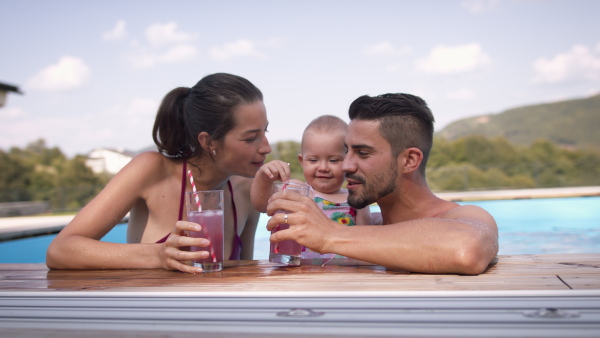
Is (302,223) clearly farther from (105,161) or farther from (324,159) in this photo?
(105,161)

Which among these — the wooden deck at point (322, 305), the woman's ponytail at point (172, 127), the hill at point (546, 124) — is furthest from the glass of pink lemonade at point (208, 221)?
the hill at point (546, 124)

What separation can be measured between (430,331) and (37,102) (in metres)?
40.4

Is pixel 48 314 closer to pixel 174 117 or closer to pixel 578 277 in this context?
pixel 578 277

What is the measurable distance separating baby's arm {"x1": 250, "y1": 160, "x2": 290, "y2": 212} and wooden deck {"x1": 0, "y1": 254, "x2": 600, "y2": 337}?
77 centimetres

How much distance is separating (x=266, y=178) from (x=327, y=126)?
0.74 m

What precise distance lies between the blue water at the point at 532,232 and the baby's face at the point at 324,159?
4598 millimetres

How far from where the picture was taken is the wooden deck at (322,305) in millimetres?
1026

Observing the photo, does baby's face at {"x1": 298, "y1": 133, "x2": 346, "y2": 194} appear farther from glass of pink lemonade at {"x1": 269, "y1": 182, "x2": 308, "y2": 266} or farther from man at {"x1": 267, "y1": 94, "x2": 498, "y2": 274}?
glass of pink lemonade at {"x1": 269, "y1": 182, "x2": 308, "y2": 266}

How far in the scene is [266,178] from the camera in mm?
2654

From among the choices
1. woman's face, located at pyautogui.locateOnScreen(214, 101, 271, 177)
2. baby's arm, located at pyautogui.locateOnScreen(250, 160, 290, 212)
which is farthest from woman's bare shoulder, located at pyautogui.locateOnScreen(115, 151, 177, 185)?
baby's arm, located at pyautogui.locateOnScreen(250, 160, 290, 212)

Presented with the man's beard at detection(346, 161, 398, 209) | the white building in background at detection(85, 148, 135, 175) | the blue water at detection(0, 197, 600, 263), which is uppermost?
the white building in background at detection(85, 148, 135, 175)

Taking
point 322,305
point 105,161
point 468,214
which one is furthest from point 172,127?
point 105,161

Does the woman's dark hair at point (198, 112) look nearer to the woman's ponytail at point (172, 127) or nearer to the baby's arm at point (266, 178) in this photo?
the woman's ponytail at point (172, 127)

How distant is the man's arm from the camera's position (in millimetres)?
1704
